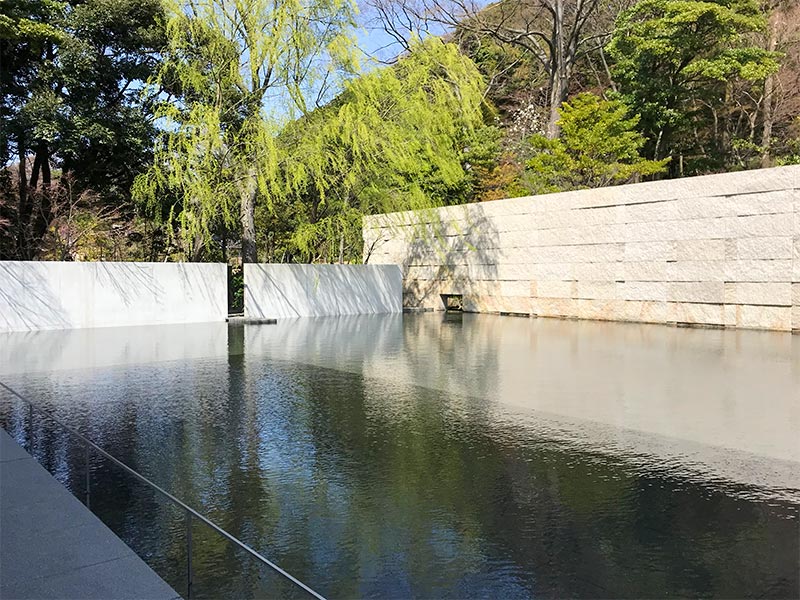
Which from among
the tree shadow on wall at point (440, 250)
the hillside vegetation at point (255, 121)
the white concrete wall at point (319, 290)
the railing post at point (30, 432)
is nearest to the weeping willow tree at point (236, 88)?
the hillside vegetation at point (255, 121)

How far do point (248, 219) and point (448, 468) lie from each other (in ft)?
43.6

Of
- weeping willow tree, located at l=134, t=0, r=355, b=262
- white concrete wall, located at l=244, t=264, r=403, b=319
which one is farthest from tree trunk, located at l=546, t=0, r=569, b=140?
weeping willow tree, located at l=134, t=0, r=355, b=262

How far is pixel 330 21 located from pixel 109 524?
1434 centimetres

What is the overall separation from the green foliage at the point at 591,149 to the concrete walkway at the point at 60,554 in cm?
1802

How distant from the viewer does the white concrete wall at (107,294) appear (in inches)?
541

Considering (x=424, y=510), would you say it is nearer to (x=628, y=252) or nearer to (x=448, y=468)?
(x=448, y=468)

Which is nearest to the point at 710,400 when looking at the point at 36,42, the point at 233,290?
the point at 233,290

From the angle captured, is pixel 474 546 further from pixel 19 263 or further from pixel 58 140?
pixel 58 140

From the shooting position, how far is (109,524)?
3400 millimetres

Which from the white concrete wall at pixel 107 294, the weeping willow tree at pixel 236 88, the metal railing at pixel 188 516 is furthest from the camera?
the weeping willow tree at pixel 236 88

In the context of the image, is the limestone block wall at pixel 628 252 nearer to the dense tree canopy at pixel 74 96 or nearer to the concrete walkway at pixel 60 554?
the dense tree canopy at pixel 74 96

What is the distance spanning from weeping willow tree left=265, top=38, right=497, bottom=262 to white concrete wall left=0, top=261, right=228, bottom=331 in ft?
8.80

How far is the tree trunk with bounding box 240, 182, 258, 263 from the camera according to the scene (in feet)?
50.4

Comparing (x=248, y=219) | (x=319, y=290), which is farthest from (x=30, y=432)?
(x=319, y=290)
